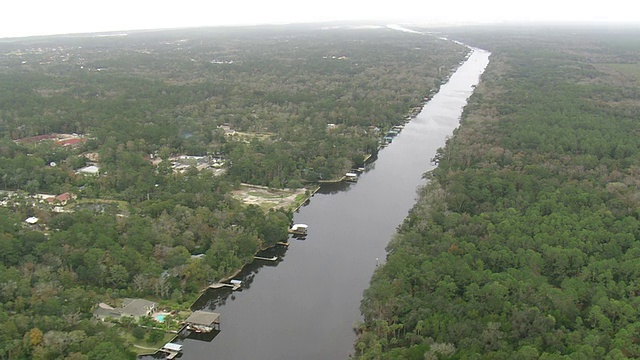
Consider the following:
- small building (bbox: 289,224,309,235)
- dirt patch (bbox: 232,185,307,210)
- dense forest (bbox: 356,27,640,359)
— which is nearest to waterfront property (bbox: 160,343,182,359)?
dense forest (bbox: 356,27,640,359)

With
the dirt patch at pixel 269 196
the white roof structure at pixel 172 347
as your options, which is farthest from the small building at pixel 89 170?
the white roof structure at pixel 172 347

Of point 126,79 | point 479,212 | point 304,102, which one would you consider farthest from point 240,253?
point 126,79

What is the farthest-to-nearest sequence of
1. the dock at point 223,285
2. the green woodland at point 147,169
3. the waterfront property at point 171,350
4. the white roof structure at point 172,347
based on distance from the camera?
the dock at point 223,285 < the green woodland at point 147,169 < the white roof structure at point 172,347 < the waterfront property at point 171,350

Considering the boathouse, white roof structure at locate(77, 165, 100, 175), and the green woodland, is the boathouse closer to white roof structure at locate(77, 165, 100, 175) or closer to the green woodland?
the green woodland

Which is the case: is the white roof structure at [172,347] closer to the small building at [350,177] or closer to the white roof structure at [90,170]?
the white roof structure at [90,170]

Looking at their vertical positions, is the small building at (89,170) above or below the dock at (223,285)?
above

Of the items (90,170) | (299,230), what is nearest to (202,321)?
(299,230)
